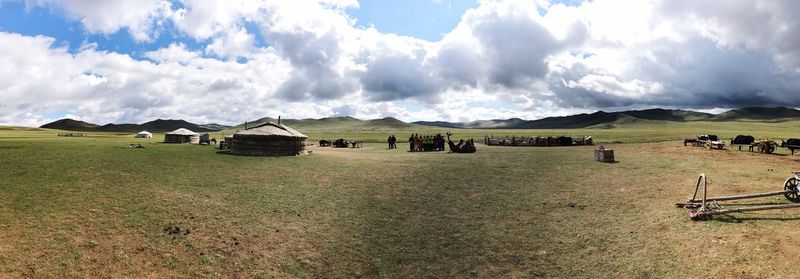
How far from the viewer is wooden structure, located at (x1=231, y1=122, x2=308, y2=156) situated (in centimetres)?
3197

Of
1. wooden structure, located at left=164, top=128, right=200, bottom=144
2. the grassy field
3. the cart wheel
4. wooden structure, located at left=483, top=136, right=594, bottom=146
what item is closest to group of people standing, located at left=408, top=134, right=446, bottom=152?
wooden structure, located at left=483, top=136, right=594, bottom=146

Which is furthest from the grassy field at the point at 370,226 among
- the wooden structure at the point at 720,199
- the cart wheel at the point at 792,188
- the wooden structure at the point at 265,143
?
the wooden structure at the point at 265,143

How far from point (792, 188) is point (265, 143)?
28.7m

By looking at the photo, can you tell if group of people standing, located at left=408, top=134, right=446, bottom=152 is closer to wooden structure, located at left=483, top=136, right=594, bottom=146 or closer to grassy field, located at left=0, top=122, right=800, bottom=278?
wooden structure, located at left=483, top=136, right=594, bottom=146

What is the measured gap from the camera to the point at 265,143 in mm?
32188

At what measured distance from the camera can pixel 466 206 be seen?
16.5 m

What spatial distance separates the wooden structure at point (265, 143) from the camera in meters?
32.0

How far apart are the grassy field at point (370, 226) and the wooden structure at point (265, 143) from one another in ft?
34.5

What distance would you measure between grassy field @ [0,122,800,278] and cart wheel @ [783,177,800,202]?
176cm

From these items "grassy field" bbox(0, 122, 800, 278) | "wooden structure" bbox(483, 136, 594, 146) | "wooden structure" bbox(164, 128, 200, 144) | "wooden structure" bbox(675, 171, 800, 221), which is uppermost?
"wooden structure" bbox(164, 128, 200, 144)

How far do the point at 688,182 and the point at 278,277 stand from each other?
A: 16.6 m

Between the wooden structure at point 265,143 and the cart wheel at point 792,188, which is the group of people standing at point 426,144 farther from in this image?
the cart wheel at point 792,188

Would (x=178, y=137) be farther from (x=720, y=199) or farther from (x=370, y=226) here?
(x=720, y=199)

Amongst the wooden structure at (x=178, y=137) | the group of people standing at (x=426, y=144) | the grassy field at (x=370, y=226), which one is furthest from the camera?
the wooden structure at (x=178, y=137)
